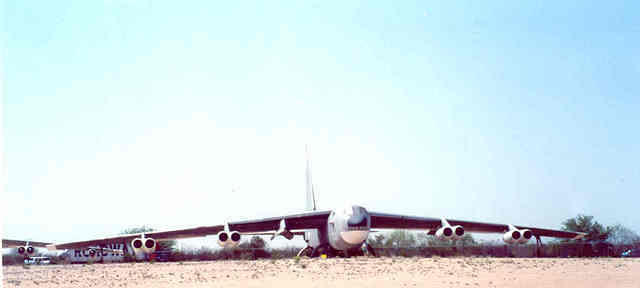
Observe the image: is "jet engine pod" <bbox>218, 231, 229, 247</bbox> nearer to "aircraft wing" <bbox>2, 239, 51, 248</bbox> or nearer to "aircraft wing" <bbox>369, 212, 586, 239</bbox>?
"aircraft wing" <bbox>369, 212, 586, 239</bbox>

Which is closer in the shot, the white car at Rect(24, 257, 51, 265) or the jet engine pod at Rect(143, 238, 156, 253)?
the jet engine pod at Rect(143, 238, 156, 253)

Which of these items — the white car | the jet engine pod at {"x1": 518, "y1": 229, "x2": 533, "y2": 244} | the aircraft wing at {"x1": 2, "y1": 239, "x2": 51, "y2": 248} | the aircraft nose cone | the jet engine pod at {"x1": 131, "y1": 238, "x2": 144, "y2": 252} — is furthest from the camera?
the white car

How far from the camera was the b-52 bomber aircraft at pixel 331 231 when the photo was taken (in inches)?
1153

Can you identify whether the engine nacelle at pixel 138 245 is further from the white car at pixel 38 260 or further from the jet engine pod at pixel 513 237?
the white car at pixel 38 260

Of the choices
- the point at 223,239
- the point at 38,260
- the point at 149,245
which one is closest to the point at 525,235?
the point at 223,239

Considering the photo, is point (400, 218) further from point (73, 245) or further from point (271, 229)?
point (73, 245)

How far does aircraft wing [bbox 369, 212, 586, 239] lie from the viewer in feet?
110

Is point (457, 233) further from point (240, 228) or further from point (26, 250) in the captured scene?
point (26, 250)

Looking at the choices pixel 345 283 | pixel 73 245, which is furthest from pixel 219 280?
pixel 73 245

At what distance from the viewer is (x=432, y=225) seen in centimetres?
3559

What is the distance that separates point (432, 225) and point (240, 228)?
11.6 metres

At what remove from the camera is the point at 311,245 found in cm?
3688

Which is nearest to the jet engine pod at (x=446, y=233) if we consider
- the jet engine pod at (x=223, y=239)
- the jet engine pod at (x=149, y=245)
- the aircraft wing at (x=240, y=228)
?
Result: the aircraft wing at (x=240, y=228)

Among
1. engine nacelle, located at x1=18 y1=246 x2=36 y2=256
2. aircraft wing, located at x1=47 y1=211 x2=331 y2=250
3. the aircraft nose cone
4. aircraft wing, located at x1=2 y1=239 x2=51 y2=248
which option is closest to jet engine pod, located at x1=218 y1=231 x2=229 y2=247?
aircraft wing, located at x1=47 y1=211 x2=331 y2=250
